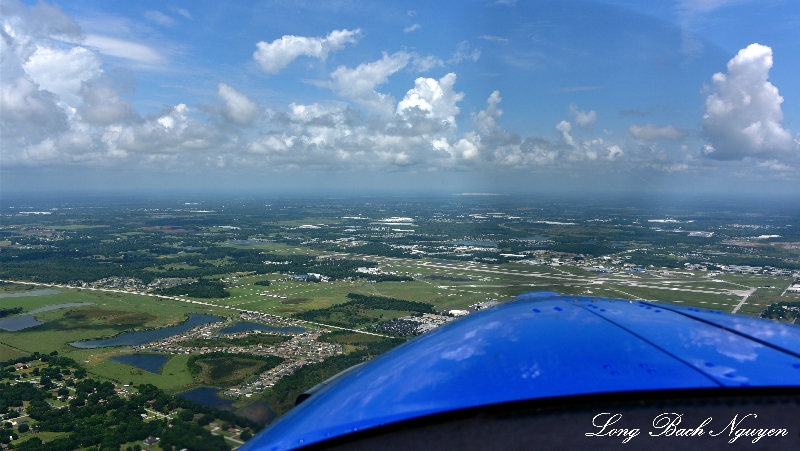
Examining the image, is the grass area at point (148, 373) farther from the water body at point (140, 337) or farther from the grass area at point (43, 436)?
the grass area at point (43, 436)

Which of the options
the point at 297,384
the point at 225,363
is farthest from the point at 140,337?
the point at 297,384

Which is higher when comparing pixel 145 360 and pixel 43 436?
pixel 43 436

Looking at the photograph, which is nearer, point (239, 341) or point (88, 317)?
point (239, 341)

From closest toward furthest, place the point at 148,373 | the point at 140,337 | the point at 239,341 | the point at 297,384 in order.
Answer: the point at 297,384 < the point at 148,373 < the point at 239,341 < the point at 140,337

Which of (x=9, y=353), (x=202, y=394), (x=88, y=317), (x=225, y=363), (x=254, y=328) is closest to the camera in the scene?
(x=202, y=394)

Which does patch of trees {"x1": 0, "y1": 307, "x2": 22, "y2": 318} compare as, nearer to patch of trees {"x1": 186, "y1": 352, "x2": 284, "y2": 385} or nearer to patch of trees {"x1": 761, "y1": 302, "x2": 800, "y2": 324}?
patch of trees {"x1": 186, "y1": 352, "x2": 284, "y2": 385}

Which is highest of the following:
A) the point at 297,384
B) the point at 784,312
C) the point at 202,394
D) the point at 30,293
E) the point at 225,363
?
the point at 297,384

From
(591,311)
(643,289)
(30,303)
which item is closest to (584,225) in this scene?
(643,289)

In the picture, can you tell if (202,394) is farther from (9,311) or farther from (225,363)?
(9,311)
